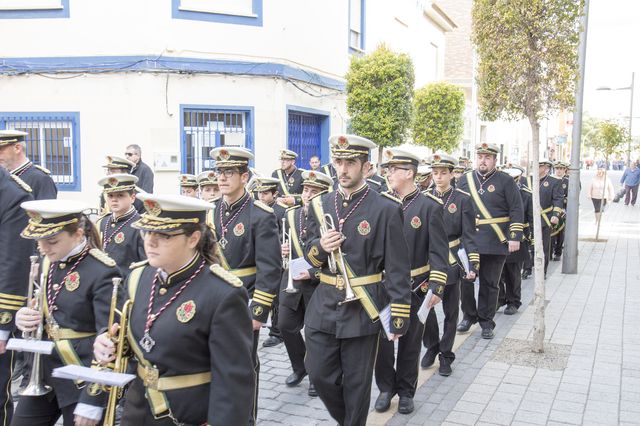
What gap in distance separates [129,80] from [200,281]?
11129 mm

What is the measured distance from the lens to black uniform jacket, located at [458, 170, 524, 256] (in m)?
8.56

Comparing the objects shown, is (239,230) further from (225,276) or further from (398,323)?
(225,276)

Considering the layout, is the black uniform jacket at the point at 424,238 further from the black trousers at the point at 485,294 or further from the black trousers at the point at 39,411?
the black trousers at the point at 39,411

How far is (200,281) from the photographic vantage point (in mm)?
3146

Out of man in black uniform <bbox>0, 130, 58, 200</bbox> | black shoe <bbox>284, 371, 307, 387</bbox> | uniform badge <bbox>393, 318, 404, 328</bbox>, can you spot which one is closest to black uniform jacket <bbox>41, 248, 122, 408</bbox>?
uniform badge <bbox>393, 318, 404, 328</bbox>

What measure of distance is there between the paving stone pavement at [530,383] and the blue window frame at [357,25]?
1081 centimetres

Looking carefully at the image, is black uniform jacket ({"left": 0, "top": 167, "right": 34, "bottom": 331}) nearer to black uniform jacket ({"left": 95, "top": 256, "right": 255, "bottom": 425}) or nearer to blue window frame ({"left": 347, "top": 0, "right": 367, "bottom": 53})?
black uniform jacket ({"left": 95, "top": 256, "right": 255, "bottom": 425})

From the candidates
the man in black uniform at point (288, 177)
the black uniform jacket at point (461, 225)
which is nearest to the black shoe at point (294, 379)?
the black uniform jacket at point (461, 225)

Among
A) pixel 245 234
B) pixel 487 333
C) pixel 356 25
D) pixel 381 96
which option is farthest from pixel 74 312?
pixel 356 25

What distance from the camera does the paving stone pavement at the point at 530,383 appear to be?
18.7 ft

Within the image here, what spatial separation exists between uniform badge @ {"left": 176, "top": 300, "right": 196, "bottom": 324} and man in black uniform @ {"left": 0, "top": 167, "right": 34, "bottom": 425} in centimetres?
204

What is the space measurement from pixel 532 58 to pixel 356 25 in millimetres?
12294

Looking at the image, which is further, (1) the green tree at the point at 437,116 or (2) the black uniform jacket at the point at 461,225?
(1) the green tree at the point at 437,116

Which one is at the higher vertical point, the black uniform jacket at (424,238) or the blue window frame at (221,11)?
the blue window frame at (221,11)
